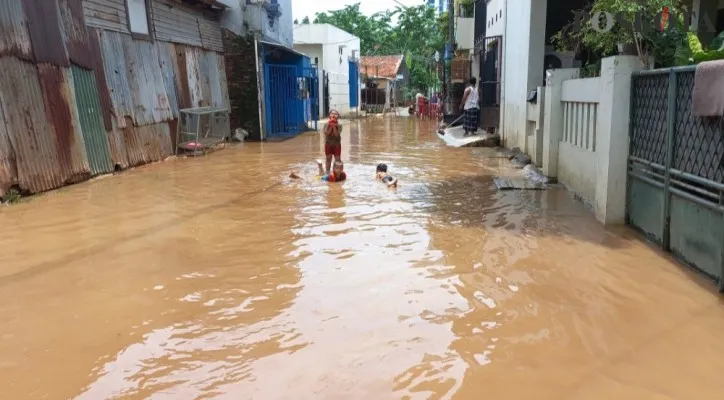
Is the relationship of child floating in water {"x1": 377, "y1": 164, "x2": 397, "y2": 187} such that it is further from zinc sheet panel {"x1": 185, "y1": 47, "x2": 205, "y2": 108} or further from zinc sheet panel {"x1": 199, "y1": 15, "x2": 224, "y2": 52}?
zinc sheet panel {"x1": 199, "y1": 15, "x2": 224, "y2": 52}

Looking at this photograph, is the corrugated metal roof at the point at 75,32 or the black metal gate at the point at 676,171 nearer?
the black metal gate at the point at 676,171

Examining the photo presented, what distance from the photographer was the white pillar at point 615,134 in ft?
20.4

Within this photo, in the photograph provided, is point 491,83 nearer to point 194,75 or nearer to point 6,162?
point 194,75

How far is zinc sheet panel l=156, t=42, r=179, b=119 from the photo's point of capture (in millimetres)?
13641

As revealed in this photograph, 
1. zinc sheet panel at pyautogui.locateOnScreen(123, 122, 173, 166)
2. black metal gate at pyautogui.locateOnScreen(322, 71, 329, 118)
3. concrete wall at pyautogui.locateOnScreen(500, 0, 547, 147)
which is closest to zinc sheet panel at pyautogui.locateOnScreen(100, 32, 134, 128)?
zinc sheet panel at pyautogui.locateOnScreen(123, 122, 173, 166)

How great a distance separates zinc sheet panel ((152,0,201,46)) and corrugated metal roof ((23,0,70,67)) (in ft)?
13.2

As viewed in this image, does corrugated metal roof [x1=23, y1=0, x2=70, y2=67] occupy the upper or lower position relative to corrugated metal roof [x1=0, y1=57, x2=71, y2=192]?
upper

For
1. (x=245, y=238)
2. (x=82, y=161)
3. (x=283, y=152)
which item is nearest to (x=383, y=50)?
(x=283, y=152)

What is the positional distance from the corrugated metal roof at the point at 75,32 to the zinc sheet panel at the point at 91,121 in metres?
0.19

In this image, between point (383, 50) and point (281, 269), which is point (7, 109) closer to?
point (281, 269)

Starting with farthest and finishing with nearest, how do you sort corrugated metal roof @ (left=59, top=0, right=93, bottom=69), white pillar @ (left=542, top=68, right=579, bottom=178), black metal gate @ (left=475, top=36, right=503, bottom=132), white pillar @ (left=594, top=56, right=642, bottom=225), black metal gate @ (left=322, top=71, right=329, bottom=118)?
black metal gate @ (left=322, top=71, right=329, bottom=118)
black metal gate @ (left=475, top=36, right=503, bottom=132)
corrugated metal roof @ (left=59, top=0, right=93, bottom=69)
white pillar @ (left=542, top=68, right=579, bottom=178)
white pillar @ (left=594, top=56, right=642, bottom=225)

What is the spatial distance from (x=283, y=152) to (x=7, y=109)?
7.44 meters

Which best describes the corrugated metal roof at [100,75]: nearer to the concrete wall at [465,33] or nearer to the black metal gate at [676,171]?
the black metal gate at [676,171]

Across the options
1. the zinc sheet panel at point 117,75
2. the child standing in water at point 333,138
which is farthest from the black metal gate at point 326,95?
the child standing in water at point 333,138
